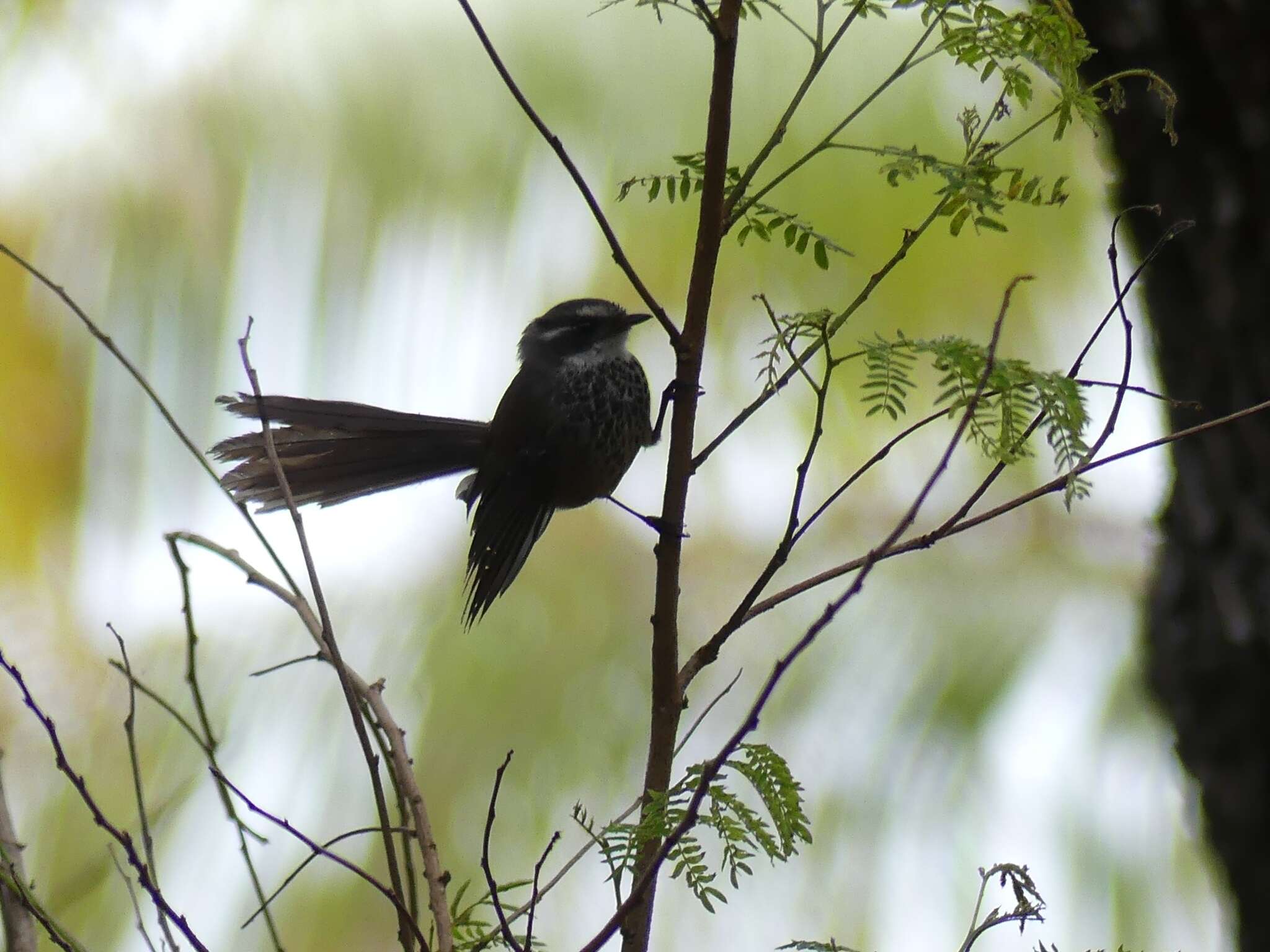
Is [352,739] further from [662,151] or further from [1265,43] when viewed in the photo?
[1265,43]

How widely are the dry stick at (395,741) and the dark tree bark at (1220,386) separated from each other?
1921mm

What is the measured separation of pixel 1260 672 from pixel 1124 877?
0.65 m

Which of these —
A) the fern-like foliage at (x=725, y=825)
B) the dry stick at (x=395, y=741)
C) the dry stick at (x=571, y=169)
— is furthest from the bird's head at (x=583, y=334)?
the fern-like foliage at (x=725, y=825)

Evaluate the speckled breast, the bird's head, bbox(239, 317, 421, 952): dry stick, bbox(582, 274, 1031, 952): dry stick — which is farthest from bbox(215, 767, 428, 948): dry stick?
the bird's head

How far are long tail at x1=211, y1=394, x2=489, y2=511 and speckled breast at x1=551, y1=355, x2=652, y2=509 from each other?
0.63 ft

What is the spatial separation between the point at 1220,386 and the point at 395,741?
2.05 meters

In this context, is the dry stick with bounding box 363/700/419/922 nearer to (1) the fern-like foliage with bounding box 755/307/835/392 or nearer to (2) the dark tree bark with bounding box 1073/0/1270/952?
(1) the fern-like foliage with bounding box 755/307/835/392

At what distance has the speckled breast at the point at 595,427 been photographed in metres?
2.22

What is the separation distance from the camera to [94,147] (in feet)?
9.21

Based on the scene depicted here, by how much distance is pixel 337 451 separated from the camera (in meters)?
2.13

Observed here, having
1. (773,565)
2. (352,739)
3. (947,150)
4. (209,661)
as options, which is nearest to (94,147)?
(209,661)

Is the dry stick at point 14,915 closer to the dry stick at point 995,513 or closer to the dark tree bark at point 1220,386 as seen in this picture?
the dry stick at point 995,513

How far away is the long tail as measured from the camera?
1.96 m

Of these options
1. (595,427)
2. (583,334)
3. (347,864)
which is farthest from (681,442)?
(583,334)
